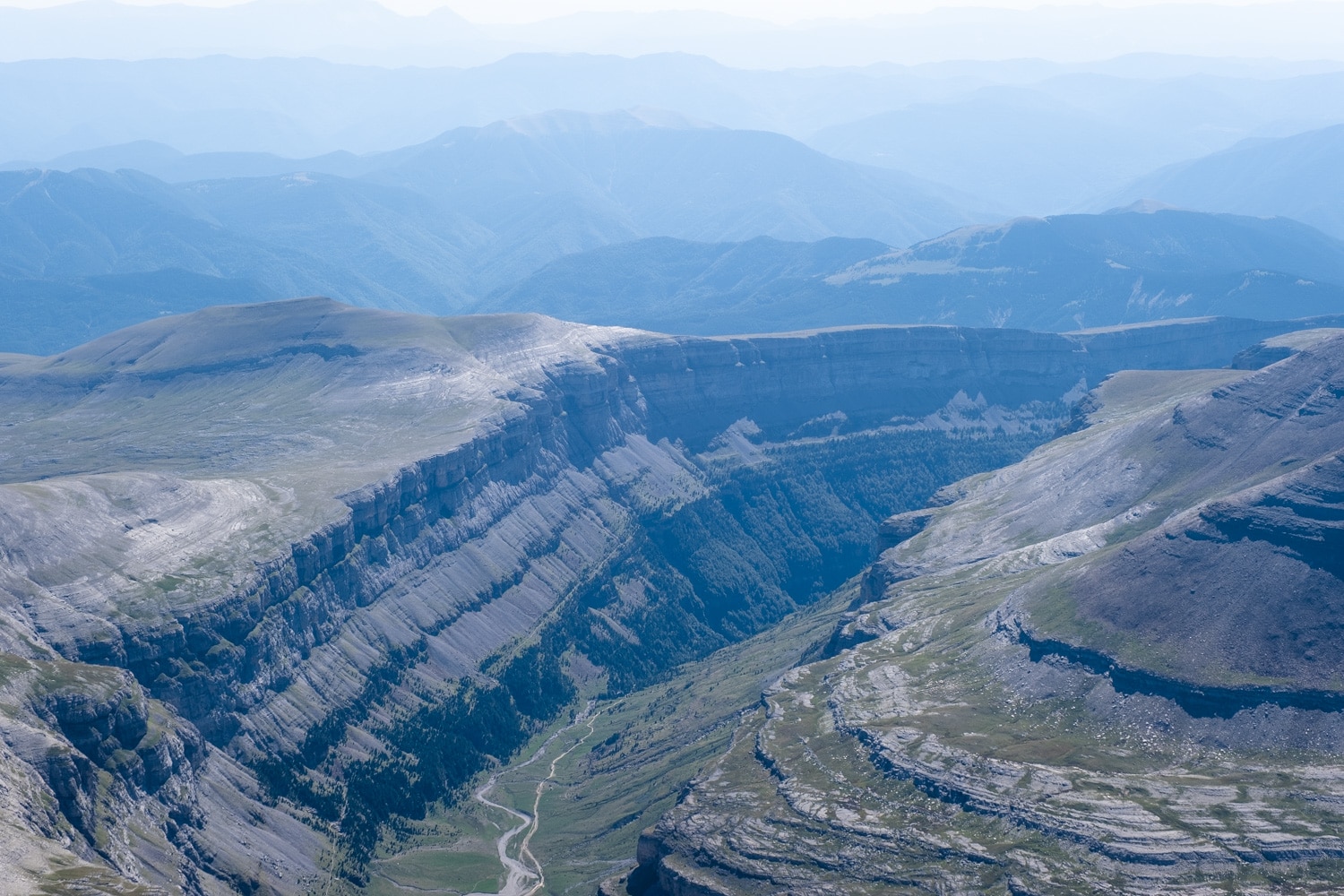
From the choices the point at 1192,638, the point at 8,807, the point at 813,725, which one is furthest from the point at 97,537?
the point at 1192,638

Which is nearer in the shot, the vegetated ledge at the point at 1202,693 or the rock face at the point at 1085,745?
the rock face at the point at 1085,745

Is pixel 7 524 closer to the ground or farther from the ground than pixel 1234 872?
farther from the ground

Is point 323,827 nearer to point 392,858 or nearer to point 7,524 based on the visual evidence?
point 392,858

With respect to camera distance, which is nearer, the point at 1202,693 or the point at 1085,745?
the point at 1085,745

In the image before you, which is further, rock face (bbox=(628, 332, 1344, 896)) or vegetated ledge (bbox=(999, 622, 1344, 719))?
vegetated ledge (bbox=(999, 622, 1344, 719))

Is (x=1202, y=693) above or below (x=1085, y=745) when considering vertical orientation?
above
